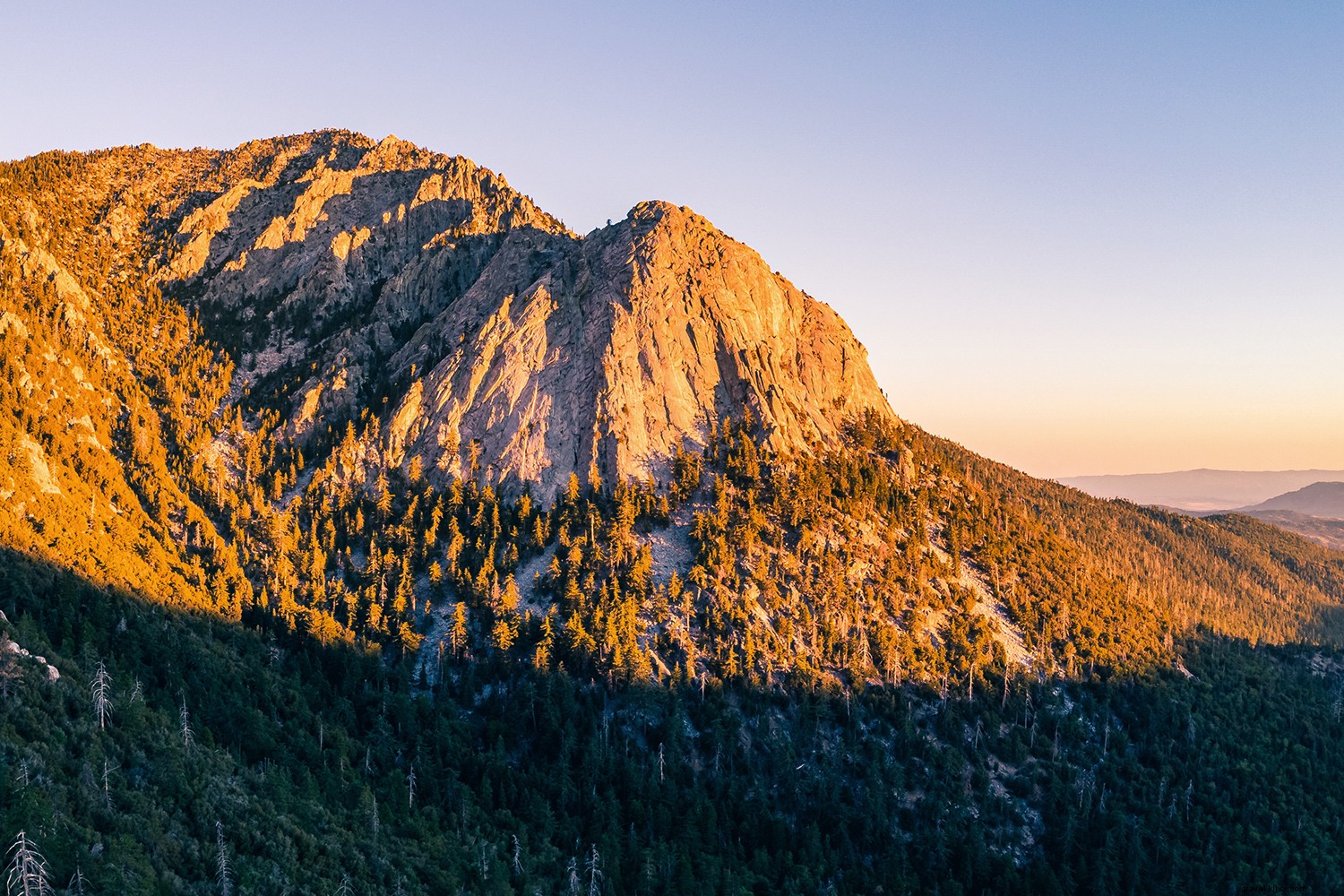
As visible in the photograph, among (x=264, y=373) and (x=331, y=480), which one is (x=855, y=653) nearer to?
(x=331, y=480)

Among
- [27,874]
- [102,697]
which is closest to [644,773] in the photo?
[102,697]

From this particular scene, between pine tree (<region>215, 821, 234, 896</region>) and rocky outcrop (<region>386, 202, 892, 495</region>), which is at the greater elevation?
rocky outcrop (<region>386, 202, 892, 495</region>)

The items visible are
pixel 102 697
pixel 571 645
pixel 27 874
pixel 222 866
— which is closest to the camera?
pixel 27 874

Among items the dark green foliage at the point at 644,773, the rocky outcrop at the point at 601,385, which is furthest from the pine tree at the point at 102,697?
the rocky outcrop at the point at 601,385

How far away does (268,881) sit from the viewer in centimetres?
6562

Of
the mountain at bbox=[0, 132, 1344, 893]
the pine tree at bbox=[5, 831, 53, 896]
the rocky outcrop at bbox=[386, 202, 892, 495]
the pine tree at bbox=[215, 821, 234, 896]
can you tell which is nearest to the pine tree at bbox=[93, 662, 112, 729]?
the mountain at bbox=[0, 132, 1344, 893]

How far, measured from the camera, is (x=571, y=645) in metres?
135

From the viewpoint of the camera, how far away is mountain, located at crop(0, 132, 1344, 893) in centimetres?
9144

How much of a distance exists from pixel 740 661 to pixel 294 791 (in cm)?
7281

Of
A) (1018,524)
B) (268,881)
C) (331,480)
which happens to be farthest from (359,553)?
(1018,524)

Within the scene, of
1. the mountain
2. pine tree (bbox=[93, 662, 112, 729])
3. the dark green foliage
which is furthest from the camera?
the mountain

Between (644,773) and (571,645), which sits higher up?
(571,645)

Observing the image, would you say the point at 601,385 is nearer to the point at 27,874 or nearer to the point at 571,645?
the point at 571,645

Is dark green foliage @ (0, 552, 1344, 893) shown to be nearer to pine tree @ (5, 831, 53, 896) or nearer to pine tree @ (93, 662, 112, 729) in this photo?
pine tree @ (93, 662, 112, 729)
